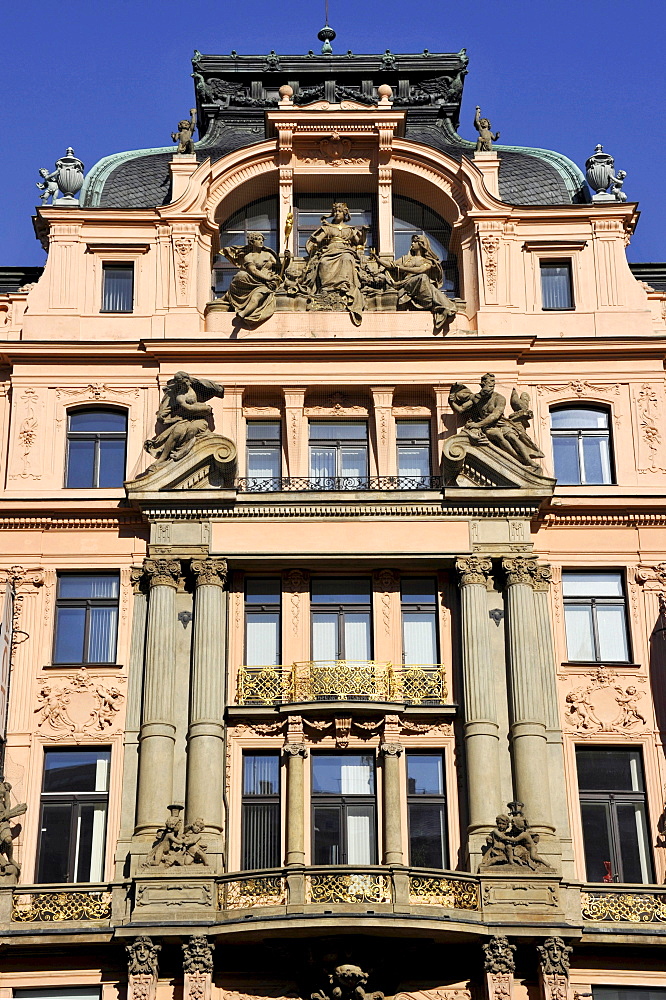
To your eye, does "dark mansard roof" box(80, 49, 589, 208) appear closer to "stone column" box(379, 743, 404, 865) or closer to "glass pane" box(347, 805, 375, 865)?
"stone column" box(379, 743, 404, 865)

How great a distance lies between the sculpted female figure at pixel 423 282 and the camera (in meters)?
37.7

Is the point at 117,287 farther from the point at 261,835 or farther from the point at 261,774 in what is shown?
the point at 261,835

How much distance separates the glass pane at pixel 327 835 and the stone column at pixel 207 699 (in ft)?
5.94

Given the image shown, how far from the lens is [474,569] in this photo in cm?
3500

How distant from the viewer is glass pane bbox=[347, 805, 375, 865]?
33062mm

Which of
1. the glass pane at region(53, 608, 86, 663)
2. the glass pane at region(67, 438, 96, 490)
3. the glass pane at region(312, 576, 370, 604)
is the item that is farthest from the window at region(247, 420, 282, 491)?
the glass pane at region(53, 608, 86, 663)

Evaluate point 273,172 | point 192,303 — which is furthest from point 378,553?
point 273,172

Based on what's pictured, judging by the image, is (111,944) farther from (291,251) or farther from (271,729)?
(291,251)

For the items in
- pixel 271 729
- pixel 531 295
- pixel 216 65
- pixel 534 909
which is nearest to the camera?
pixel 534 909

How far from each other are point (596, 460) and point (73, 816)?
42.0 feet

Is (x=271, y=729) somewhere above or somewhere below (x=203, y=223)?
below

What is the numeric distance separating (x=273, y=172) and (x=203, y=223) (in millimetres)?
2148

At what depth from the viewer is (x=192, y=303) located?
38.1 meters

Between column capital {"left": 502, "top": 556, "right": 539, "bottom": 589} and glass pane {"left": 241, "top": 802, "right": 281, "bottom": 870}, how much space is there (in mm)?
6316
